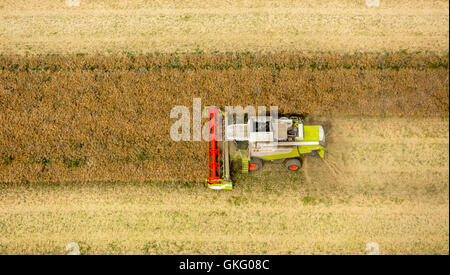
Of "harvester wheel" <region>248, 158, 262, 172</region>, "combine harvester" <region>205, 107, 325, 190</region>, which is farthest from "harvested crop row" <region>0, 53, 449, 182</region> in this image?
"harvester wheel" <region>248, 158, 262, 172</region>

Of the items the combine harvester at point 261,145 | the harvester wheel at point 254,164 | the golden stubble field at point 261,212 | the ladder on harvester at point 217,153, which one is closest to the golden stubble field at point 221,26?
the ladder on harvester at point 217,153

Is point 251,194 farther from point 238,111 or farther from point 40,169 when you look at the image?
point 40,169

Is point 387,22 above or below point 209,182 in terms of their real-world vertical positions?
above

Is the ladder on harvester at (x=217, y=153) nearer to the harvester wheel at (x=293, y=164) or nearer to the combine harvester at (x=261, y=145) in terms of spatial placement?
the combine harvester at (x=261, y=145)

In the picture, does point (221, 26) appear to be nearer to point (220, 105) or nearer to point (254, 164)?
point (220, 105)

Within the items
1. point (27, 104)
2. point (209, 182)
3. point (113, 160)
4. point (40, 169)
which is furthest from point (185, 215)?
point (27, 104)
